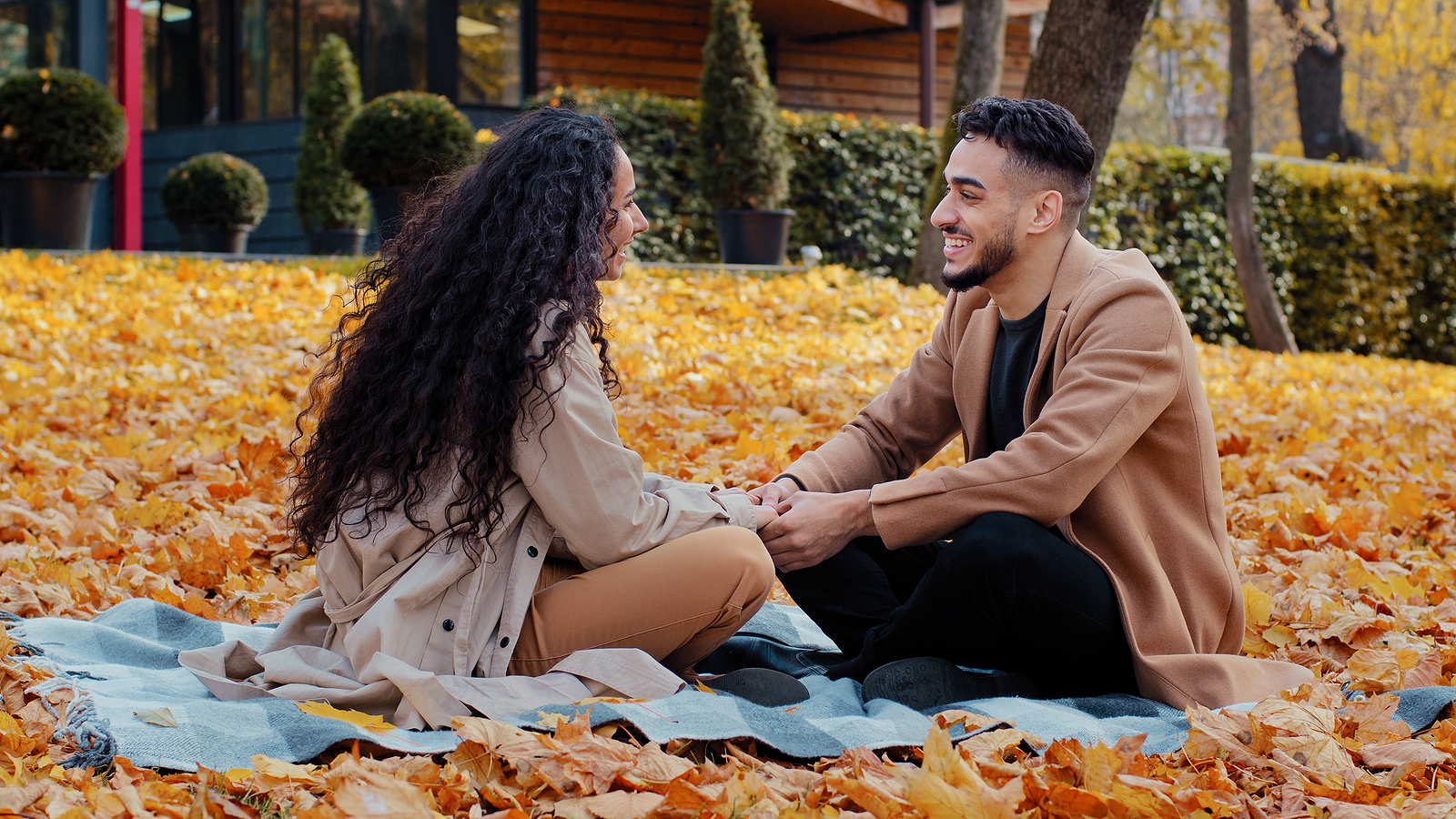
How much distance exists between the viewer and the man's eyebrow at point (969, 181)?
2.85m

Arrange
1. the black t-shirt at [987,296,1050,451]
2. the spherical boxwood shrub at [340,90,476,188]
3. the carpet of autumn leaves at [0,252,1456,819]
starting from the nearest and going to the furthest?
the carpet of autumn leaves at [0,252,1456,819] → the black t-shirt at [987,296,1050,451] → the spherical boxwood shrub at [340,90,476,188]

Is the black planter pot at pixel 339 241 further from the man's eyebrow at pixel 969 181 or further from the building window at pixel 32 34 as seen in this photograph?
the man's eyebrow at pixel 969 181

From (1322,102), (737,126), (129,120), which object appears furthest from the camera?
(1322,102)

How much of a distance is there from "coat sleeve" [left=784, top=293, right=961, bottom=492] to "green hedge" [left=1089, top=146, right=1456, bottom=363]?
33.2ft

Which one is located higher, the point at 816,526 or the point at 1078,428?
the point at 1078,428

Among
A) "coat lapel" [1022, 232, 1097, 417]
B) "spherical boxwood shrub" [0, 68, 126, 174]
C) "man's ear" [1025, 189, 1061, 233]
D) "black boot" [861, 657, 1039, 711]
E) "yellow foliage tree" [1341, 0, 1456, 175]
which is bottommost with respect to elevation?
"black boot" [861, 657, 1039, 711]

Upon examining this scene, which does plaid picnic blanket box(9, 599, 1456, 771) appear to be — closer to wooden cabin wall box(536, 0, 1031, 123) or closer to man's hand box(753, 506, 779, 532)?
man's hand box(753, 506, 779, 532)

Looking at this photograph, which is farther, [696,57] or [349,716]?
[696,57]

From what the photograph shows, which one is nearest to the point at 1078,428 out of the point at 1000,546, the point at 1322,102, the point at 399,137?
the point at 1000,546

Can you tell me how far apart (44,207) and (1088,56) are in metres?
7.88

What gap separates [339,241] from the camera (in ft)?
43.6

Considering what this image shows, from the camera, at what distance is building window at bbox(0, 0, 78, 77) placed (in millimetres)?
15305

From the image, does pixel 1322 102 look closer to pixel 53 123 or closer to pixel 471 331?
pixel 53 123

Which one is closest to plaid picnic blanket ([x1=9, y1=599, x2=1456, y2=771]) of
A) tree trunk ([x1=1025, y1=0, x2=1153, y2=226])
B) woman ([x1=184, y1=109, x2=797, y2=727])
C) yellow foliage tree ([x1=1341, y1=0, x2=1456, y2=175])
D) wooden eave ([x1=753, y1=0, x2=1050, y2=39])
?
woman ([x1=184, y1=109, x2=797, y2=727])
